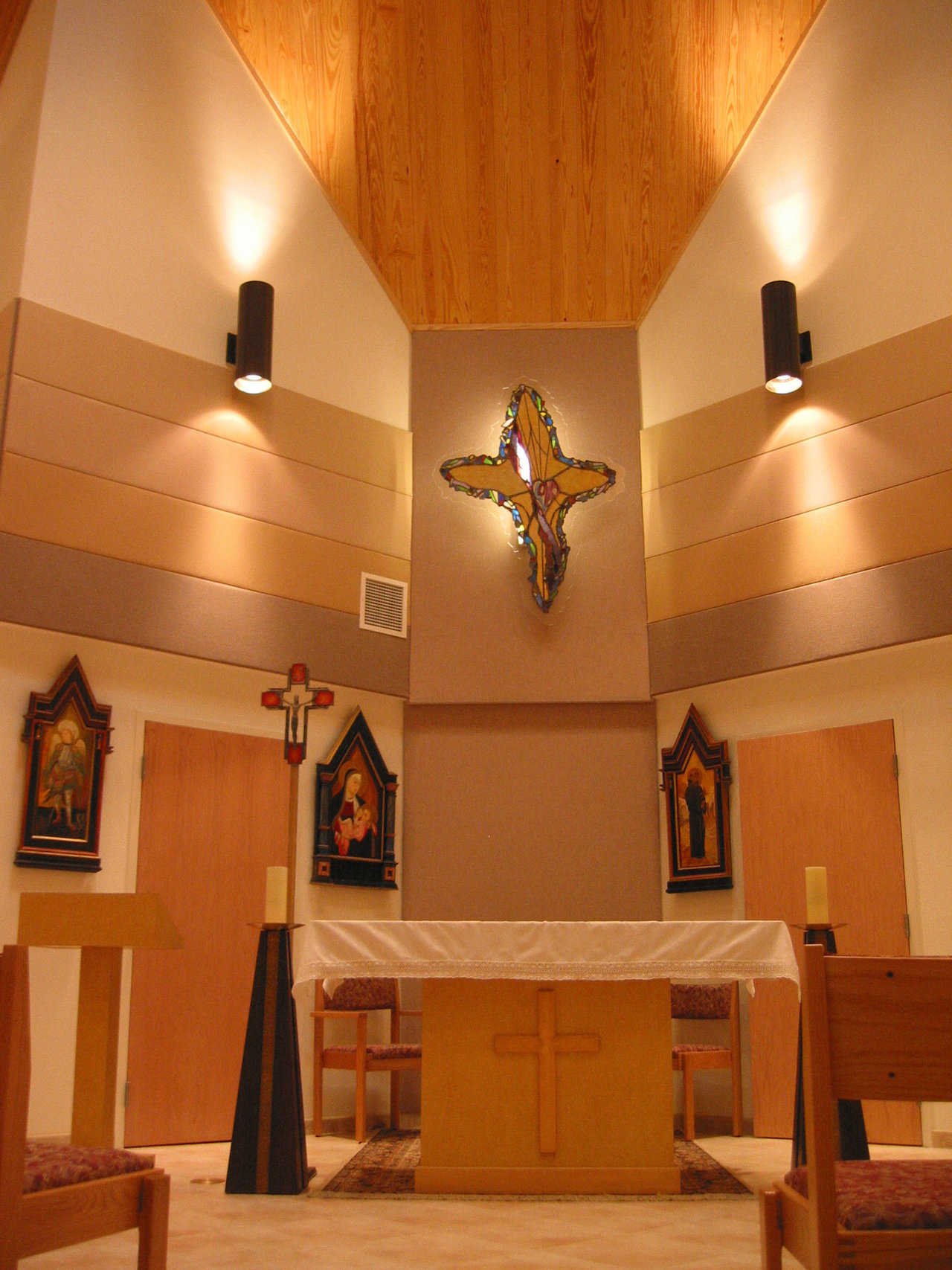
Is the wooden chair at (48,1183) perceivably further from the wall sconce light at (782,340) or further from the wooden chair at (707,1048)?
the wall sconce light at (782,340)

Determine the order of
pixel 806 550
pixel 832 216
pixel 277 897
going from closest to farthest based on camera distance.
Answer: pixel 277 897
pixel 806 550
pixel 832 216

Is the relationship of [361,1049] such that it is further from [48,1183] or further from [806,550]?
[48,1183]

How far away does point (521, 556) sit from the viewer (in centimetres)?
725

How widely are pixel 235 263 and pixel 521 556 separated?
2.36 metres

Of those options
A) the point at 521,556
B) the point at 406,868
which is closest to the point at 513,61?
the point at 521,556

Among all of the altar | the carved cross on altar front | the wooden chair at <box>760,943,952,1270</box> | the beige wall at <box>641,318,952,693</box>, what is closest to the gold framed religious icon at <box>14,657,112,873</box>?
the altar

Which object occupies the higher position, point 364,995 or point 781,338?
point 781,338

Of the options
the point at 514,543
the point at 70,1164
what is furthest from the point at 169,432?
the point at 70,1164

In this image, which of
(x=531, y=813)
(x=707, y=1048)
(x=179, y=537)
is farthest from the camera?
(x=531, y=813)

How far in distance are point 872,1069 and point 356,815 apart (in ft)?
16.3

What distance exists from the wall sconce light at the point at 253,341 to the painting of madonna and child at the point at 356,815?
1923mm

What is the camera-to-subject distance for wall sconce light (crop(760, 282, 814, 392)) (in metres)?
6.52

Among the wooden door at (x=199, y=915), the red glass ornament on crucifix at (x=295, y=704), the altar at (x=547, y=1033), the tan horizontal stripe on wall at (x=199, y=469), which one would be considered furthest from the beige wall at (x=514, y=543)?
the altar at (x=547, y=1033)

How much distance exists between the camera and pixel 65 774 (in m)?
5.61
